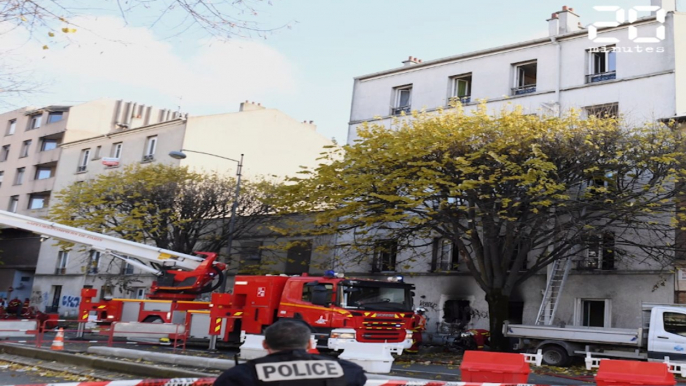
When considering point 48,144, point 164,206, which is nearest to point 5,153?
point 48,144

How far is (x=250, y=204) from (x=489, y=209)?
15568mm

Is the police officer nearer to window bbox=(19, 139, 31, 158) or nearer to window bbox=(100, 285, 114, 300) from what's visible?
window bbox=(100, 285, 114, 300)

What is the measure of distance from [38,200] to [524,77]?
36.2 meters

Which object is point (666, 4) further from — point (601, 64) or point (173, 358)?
point (173, 358)

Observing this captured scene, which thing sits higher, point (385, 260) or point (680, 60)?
point (680, 60)

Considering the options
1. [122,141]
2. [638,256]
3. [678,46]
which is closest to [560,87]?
[678,46]

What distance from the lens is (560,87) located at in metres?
27.0

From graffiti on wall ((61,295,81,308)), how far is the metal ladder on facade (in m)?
29.7

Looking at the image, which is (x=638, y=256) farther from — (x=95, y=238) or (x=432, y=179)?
(x=95, y=238)

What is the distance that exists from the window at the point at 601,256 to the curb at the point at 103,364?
50.4 feet

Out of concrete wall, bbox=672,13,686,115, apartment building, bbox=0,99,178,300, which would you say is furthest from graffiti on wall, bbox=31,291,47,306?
concrete wall, bbox=672,13,686,115

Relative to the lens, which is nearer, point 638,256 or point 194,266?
point 194,266

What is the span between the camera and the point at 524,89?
1114 inches

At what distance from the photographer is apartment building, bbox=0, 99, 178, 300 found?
158ft
